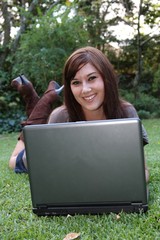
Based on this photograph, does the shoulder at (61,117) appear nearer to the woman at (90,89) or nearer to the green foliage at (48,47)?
the woman at (90,89)

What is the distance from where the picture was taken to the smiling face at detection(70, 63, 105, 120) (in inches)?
62.5

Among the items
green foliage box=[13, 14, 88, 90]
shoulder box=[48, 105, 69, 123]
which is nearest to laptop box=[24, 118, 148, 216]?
shoulder box=[48, 105, 69, 123]

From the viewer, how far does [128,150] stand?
1263mm

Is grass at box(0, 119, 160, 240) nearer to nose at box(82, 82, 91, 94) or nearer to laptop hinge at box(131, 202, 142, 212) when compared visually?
laptop hinge at box(131, 202, 142, 212)

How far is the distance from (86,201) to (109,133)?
0.30 metres

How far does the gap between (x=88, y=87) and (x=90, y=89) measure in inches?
0.5

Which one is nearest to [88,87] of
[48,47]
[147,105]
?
[48,47]

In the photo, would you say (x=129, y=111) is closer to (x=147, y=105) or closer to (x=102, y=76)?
(x=102, y=76)

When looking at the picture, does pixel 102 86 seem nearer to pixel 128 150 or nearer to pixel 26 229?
pixel 128 150

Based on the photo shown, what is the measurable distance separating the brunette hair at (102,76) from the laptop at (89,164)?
0.41 metres

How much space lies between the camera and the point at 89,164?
130 cm

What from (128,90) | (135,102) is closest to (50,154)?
(135,102)

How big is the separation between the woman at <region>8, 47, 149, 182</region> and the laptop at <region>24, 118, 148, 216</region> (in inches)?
14.6

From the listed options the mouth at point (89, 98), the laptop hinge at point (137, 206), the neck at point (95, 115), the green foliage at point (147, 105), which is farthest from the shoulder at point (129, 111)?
the green foliage at point (147, 105)
